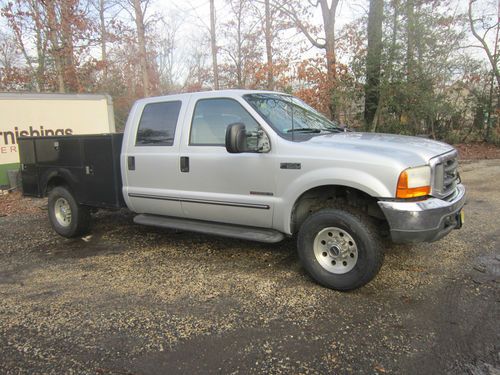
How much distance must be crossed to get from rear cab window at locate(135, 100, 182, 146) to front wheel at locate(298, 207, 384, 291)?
210cm

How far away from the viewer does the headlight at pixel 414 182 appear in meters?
3.46

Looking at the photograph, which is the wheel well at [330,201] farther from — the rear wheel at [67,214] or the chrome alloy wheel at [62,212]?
the chrome alloy wheel at [62,212]

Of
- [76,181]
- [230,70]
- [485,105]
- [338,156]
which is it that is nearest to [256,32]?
[230,70]

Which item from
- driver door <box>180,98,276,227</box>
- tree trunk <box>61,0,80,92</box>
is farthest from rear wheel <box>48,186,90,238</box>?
tree trunk <box>61,0,80,92</box>

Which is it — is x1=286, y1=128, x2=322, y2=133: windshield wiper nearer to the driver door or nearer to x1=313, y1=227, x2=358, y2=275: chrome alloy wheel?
the driver door

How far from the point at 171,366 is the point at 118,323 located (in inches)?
33.2

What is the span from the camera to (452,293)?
12.5 ft

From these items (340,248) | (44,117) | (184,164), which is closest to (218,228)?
(184,164)

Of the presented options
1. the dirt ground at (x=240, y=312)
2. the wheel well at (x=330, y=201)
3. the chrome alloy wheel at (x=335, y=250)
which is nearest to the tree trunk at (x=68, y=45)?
the dirt ground at (x=240, y=312)

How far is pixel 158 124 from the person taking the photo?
5.19 m

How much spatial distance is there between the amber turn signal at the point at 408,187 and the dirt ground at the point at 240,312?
0.97 metres

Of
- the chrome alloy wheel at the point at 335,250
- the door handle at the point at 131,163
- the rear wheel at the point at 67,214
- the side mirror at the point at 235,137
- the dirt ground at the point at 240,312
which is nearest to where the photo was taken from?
the dirt ground at the point at 240,312

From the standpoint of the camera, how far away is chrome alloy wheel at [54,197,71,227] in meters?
6.18

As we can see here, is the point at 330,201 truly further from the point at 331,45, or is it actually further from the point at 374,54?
the point at 331,45
